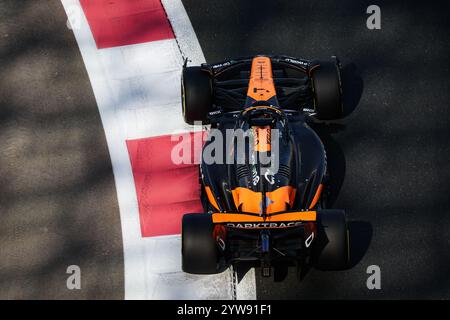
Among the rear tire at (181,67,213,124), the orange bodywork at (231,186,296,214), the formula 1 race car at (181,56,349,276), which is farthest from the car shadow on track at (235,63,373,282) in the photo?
the rear tire at (181,67,213,124)

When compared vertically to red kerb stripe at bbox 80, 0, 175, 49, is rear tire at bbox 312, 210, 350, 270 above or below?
below

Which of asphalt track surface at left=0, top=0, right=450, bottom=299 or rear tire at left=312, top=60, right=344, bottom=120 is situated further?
rear tire at left=312, top=60, right=344, bottom=120

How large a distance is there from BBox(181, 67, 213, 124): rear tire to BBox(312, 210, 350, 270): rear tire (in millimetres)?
1995

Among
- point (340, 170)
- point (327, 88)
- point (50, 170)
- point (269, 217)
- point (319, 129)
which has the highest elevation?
point (327, 88)

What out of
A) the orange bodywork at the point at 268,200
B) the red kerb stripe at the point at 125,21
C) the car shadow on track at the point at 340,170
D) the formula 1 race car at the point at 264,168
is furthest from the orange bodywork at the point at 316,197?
the red kerb stripe at the point at 125,21

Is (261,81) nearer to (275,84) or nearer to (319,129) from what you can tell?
(275,84)

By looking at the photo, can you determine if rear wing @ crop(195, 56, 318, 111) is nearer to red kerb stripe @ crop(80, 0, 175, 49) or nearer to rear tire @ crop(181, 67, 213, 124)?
rear tire @ crop(181, 67, 213, 124)

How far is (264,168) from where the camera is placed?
6.72 m

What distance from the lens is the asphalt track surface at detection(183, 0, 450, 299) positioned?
7.25 metres

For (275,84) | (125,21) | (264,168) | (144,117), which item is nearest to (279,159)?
(264,168)

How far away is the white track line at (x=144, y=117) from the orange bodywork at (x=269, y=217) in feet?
4.07

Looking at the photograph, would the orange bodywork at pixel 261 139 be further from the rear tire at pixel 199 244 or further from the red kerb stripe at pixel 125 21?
the red kerb stripe at pixel 125 21

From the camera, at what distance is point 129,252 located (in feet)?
24.6

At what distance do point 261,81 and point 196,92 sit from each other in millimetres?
768
